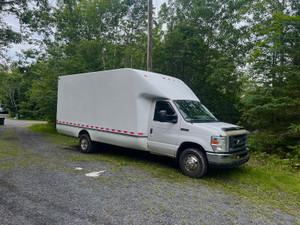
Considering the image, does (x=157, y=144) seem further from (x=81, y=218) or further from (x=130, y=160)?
(x=81, y=218)

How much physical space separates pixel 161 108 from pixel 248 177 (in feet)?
10.5

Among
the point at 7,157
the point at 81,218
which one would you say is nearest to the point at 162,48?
the point at 7,157

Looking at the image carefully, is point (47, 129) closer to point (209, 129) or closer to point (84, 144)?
point (84, 144)

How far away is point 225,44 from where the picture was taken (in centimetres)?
1747

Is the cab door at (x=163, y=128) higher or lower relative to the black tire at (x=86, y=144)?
higher

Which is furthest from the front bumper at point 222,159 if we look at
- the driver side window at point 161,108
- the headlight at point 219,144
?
the driver side window at point 161,108

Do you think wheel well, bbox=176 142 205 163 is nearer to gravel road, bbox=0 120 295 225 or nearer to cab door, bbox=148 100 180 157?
cab door, bbox=148 100 180 157

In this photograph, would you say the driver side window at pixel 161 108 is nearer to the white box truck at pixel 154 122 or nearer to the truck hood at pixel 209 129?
the white box truck at pixel 154 122

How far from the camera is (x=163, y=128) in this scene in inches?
247

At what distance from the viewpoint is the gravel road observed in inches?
139

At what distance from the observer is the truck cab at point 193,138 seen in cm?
533

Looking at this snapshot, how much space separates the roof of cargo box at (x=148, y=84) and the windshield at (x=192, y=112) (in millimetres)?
256

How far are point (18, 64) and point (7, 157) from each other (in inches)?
408

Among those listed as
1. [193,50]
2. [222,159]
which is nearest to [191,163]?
[222,159]
